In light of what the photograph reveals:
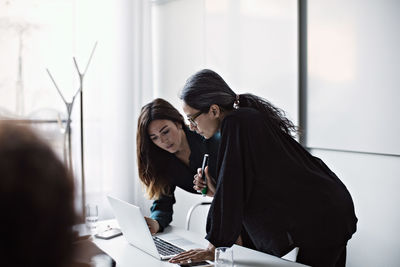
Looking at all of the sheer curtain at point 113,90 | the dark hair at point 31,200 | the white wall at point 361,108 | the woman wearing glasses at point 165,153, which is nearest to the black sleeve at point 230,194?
the woman wearing glasses at point 165,153

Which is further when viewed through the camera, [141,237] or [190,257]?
[141,237]

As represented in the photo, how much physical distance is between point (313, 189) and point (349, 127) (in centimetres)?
90

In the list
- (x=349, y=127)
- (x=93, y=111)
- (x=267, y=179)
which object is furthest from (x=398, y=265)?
(x=93, y=111)

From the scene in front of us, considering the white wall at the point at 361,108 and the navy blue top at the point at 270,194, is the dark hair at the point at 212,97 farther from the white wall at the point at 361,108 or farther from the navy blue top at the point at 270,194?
the white wall at the point at 361,108

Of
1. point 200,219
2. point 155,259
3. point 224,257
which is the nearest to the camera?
point 224,257

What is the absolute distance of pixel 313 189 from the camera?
1685 mm

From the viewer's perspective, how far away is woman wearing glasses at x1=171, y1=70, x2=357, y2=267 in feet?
5.31

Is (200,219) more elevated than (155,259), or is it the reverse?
(155,259)

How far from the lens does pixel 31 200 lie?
15.7 inches

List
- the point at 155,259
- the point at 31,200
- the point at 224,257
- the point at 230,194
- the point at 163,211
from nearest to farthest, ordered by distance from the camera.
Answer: the point at 31,200 < the point at 224,257 < the point at 230,194 < the point at 155,259 < the point at 163,211

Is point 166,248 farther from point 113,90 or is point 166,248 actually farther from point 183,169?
point 113,90

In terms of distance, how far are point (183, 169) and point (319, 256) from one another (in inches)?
35.4

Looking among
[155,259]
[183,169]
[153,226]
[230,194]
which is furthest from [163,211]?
[230,194]

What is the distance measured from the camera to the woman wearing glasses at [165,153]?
88.5 inches
